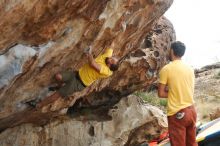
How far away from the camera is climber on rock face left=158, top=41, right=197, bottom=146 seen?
7.15 metres

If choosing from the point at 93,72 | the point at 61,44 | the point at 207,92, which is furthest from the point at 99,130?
the point at 207,92

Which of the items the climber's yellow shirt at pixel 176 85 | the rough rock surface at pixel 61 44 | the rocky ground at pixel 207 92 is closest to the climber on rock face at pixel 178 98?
the climber's yellow shirt at pixel 176 85

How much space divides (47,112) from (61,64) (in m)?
2.33

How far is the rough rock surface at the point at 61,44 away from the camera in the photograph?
24.3 ft

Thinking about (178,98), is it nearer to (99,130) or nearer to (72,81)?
(72,81)

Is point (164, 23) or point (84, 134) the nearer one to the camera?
point (84, 134)

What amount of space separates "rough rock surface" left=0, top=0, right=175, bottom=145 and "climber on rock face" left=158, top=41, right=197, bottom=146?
1.60 meters

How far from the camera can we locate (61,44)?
27.1ft

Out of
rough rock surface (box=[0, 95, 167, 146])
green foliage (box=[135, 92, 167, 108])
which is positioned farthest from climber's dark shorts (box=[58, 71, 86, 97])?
green foliage (box=[135, 92, 167, 108])

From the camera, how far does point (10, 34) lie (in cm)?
731

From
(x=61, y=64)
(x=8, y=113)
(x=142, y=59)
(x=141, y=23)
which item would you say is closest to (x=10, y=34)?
(x=61, y=64)

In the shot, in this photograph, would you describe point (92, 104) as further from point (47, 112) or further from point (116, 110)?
point (47, 112)

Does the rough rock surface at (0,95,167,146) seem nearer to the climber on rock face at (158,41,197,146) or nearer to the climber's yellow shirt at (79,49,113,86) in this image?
the climber's yellow shirt at (79,49,113,86)

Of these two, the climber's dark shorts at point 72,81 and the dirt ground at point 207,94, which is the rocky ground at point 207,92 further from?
the climber's dark shorts at point 72,81
